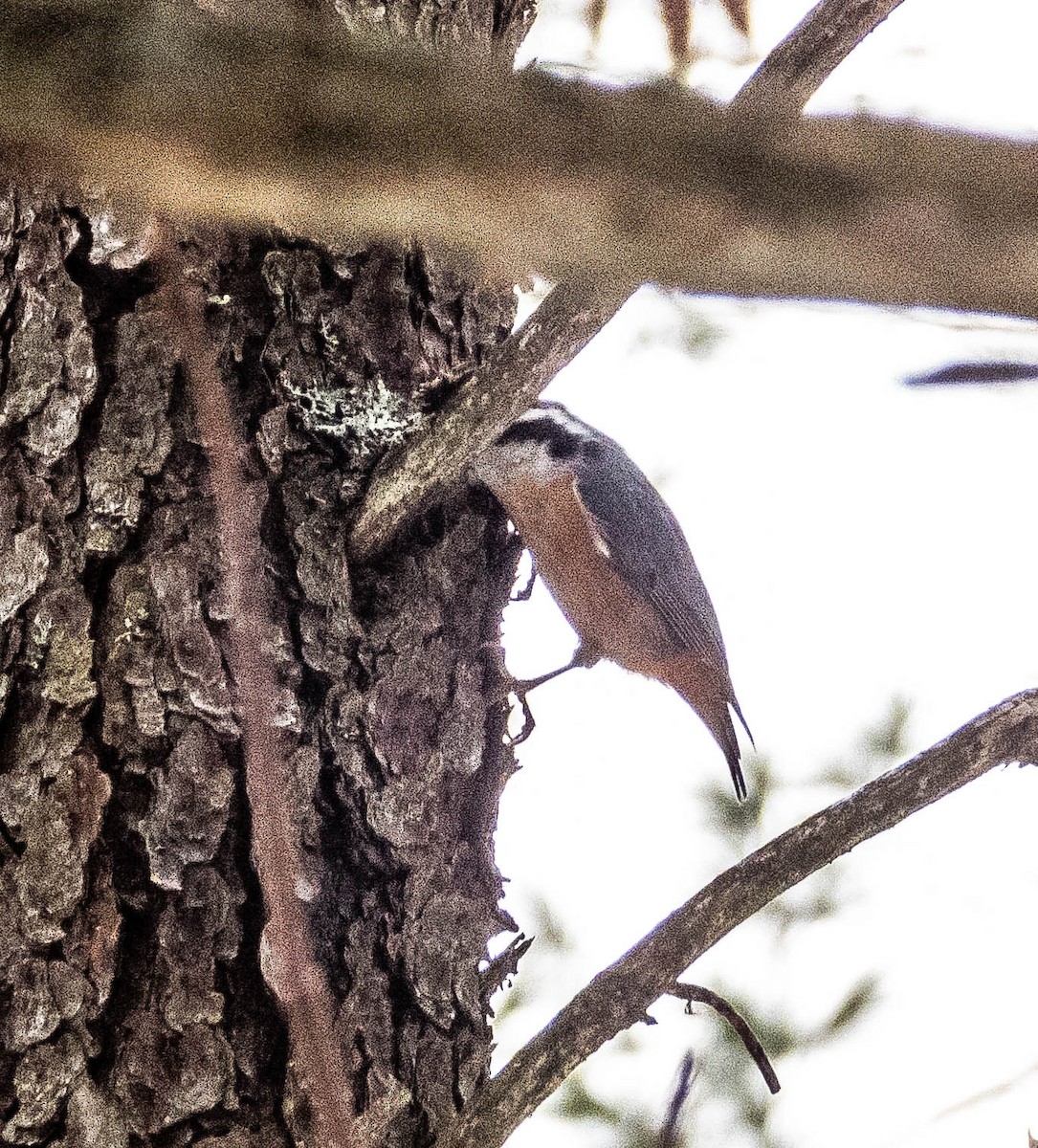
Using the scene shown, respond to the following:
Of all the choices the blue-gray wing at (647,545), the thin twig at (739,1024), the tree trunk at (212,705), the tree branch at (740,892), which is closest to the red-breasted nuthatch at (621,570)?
the blue-gray wing at (647,545)

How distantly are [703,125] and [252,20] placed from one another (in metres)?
0.12

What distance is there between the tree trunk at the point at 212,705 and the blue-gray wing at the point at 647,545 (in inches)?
42.1

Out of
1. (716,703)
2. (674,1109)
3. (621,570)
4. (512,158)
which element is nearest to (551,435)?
(621,570)

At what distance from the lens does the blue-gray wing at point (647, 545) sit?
9.59 feet

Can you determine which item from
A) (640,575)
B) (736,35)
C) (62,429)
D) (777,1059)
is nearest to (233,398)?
(62,429)

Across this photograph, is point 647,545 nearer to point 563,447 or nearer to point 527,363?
point 563,447

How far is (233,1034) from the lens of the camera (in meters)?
1.52

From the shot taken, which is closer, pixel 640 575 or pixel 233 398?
pixel 233 398

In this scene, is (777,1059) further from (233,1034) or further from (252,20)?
(252,20)

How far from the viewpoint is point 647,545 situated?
3.01 meters

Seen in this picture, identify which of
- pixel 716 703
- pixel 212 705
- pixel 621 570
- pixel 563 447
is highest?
pixel 563 447

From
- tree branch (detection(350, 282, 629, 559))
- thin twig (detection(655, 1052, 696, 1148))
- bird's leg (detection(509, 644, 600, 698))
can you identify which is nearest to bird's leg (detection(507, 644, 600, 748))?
bird's leg (detection(509, 644, 600, 698))

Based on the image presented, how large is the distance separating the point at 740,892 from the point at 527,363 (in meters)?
0.59

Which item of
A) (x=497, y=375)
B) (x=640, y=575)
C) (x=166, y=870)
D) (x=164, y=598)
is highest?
(x=640, y=575)
